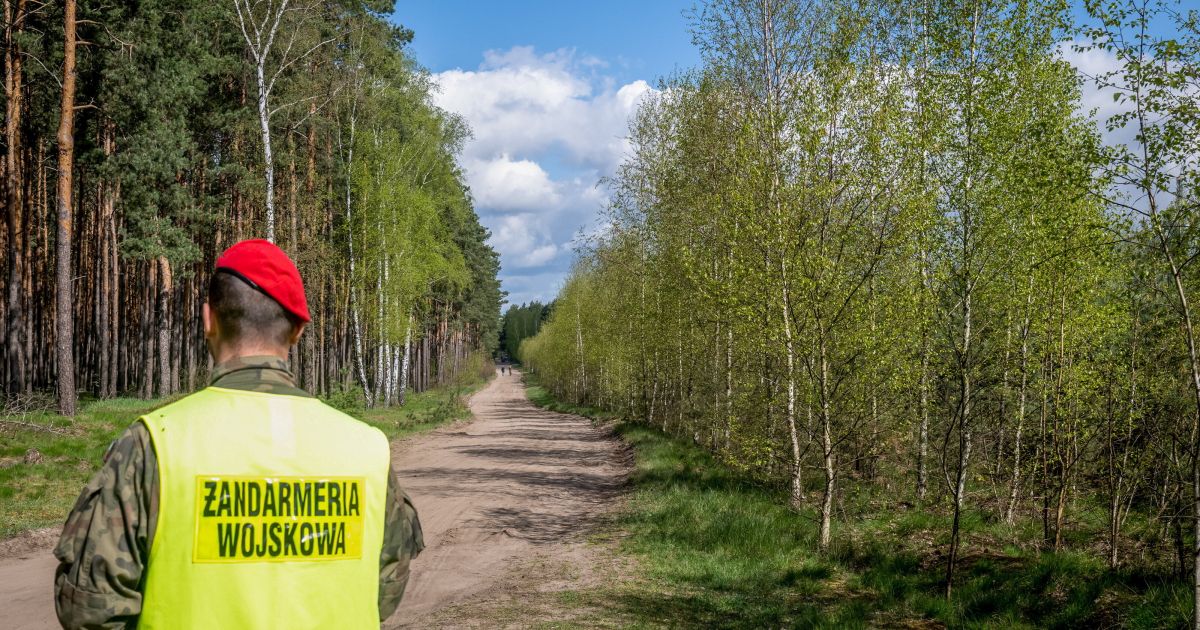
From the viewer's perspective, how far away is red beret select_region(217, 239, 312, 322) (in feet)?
6.87

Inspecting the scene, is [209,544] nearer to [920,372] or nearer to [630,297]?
[920,372]

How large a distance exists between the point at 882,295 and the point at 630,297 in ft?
58.4

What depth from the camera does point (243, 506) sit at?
190cm

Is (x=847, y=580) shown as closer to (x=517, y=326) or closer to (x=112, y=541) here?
(x=112, y=541)

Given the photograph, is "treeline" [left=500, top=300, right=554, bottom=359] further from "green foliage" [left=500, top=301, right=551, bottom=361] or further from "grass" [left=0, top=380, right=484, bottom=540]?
"grass" [left=0, top=380, right=484, bottom=540]

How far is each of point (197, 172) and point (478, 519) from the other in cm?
1900

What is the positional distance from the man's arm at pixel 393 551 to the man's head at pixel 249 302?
0.51m

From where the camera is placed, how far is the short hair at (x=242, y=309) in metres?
2.11

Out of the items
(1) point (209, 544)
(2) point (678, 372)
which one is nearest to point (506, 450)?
(2) point (678, 372)

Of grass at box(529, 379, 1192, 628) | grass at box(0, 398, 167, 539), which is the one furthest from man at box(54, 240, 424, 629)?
grass at box(0, 398, 167, 539)

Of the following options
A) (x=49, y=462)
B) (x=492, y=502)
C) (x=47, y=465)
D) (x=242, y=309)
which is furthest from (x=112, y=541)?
(x=49, y=462)

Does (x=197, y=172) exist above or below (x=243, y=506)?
above

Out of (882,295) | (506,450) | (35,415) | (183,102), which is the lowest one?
(506,450)

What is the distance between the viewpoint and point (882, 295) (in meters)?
10.0
